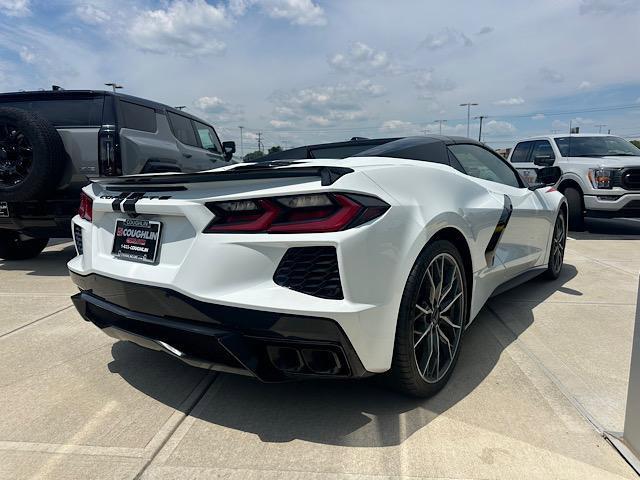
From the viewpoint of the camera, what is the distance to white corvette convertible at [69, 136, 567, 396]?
1.85m

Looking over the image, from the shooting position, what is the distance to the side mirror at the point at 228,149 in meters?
8.16

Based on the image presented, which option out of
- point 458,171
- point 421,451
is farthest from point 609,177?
point 421,451

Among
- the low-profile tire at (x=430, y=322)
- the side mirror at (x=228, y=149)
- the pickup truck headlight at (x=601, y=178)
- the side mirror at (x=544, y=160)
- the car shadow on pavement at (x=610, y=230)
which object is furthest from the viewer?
the side mirror at (x=544, y=160)

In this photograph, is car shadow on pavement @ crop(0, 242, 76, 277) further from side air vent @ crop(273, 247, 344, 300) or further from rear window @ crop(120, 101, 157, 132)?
side air vent @ crop(273, 247, 344, 300)

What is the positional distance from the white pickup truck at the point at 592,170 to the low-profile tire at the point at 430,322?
6540 millimetres

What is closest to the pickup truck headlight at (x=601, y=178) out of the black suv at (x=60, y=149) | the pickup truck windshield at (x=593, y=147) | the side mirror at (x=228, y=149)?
the pickup truck windshield at (x=593, y=147)

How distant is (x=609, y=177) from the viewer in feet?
25.6

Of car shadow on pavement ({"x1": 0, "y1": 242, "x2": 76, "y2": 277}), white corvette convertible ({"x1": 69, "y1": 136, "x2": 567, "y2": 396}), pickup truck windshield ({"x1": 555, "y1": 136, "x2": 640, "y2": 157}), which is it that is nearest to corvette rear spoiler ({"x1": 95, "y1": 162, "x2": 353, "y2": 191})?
white corvette convertible ({"x1": 69, "y1": 136, "x2": 567, "y2": 396})

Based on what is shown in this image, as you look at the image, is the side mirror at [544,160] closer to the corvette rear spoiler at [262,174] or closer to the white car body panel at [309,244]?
the white car body panel at [309,244]

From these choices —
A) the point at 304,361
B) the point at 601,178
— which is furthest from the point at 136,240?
the point at 601,178

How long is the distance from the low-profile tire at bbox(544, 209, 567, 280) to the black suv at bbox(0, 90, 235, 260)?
4443 millimetres

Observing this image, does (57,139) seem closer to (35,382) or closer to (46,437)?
(35,382)

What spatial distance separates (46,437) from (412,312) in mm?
1742

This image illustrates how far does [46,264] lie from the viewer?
589cm
